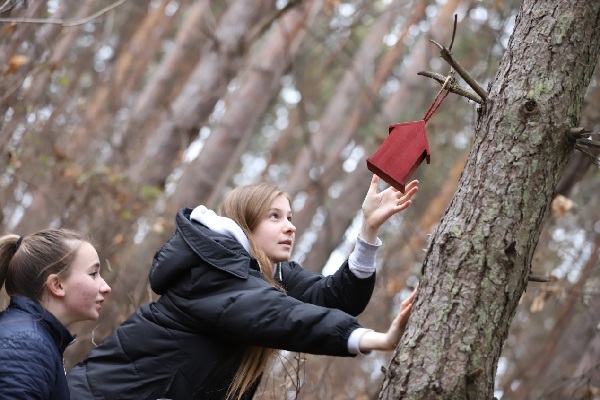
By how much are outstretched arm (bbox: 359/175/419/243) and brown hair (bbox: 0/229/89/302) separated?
3.90 ft

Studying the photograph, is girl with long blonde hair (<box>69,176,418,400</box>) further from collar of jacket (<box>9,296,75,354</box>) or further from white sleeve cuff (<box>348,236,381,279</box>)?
collar of jacket (<box>9,296,75,354</box>)

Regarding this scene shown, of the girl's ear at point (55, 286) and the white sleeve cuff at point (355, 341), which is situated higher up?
the white sleeve cuff at point (355, 341)

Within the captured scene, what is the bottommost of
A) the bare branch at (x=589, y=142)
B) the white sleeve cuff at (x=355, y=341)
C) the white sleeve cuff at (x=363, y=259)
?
the white sleeve cuff at (x=355, y=341)

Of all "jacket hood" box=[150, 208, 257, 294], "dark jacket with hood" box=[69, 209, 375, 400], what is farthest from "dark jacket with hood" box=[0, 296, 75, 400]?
"jacket hood" box=[150, 208, 257, 294]

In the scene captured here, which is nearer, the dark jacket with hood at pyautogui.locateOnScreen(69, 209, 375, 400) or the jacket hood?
the dark jacket with hood at pyautogui.locateOnScreen(69, 209, 375, 400)

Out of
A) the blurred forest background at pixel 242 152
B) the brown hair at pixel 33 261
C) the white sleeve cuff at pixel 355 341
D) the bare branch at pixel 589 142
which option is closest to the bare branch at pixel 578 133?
the bare branch at pixel 589 142

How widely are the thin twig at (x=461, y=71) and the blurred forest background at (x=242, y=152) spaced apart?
1.44 meters

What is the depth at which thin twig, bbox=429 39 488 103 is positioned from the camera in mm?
2949

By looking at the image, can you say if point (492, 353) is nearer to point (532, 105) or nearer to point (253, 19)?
point (532, 105)

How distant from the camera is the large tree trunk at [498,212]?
285cm

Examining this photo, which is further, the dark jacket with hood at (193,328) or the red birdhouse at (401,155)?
the red birdhouse at (401,155)

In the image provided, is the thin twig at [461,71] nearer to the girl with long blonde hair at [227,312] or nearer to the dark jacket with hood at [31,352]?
the girl with long blonde hair at [227,312]

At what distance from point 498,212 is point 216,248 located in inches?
42.0

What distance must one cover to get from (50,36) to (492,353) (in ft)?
21.2
